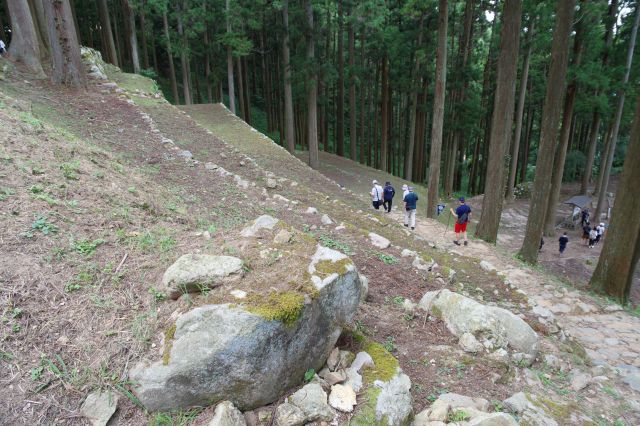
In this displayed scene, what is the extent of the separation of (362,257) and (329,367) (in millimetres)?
2796

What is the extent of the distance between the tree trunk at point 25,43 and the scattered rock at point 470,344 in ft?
46.1

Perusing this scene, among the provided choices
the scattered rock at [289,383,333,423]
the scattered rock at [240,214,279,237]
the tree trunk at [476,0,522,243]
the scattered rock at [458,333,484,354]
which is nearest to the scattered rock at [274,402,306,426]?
the scattered rock at [289,383,333,423]

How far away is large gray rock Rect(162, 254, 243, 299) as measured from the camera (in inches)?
108

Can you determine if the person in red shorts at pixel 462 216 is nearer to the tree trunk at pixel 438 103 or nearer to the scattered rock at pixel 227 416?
the tree trunk at pixel 438 103

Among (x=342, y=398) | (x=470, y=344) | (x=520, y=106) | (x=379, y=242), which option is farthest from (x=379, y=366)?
(x=520, y=106)

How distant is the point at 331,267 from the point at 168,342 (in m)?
1.34

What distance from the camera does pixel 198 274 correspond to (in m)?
2.77

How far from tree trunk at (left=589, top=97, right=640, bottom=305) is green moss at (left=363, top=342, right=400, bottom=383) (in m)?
7.22

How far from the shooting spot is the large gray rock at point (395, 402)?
2.44 m

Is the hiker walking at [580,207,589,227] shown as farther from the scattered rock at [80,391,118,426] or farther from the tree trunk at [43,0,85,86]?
the tree trunk at [43,0,85,86]

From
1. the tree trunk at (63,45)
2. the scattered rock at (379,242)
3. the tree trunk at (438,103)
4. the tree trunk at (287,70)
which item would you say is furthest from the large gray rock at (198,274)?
the tree trunk at (287,70)

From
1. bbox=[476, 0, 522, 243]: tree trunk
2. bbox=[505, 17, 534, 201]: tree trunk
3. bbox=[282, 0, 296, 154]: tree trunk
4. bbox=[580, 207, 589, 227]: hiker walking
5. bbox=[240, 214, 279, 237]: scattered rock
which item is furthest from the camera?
bbox=[580, 207, 589, 227]: hiker walking

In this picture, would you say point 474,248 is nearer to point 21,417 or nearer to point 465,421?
point 465,421

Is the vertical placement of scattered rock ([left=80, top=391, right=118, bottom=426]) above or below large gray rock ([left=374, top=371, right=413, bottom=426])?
above
